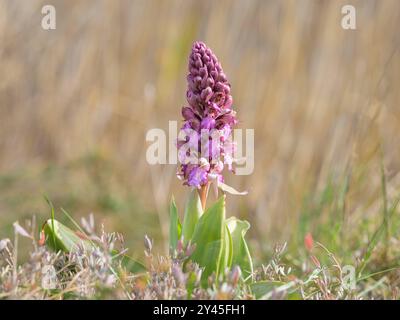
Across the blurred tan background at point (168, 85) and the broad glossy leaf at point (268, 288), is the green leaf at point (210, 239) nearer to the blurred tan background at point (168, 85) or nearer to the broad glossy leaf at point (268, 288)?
the broad glossy leaf at point (268, 288)

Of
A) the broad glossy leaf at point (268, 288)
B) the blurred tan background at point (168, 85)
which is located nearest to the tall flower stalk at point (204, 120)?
the broad glossy leaf at point (268, 288)

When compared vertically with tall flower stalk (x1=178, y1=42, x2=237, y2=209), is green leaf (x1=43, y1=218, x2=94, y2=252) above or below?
below

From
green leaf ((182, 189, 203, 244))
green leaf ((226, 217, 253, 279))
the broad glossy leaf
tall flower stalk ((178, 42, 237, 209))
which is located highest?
tall flower stalk ((178, 42, 237, 209))

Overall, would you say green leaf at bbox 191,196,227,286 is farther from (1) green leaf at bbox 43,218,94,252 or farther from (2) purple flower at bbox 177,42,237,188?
(1) green leaf at bbox 43,218,94,252

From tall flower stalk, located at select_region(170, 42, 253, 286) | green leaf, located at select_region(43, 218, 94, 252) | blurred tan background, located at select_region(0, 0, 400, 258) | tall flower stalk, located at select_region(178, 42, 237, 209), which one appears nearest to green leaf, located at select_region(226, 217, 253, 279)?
tall flower stalk, located at select_region(170, 42, 253, 286)

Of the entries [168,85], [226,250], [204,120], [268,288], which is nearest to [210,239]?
[226,250]

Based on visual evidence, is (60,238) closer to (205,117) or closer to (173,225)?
(173,225)
